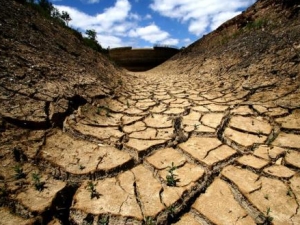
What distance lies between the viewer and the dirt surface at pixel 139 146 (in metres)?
1.34

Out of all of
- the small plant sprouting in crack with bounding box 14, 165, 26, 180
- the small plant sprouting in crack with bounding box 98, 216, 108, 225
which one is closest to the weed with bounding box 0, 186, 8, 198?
the small plant sprouting in crack with bounding box 14, 165, 26, 180

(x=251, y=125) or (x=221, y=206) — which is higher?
(x=251, y=125)

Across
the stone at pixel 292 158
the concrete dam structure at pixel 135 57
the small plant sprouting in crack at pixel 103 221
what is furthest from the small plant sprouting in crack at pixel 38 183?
the concrete dam structure at pixel 135 57

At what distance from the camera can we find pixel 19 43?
303 cm

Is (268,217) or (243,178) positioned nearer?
(268,217)

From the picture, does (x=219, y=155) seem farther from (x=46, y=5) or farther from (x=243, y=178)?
(x=46, y=5)

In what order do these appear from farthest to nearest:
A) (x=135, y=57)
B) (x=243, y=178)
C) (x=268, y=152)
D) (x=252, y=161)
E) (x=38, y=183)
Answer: (x=135, y=57), (x=268, y=152), (x=252, y=161), (x=243, y=178), (x=38, y=183)

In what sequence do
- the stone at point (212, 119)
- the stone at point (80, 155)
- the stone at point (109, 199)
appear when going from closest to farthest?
the stone at point (109, 199), the stone at point (80, 155), the stone at point (212, 119)

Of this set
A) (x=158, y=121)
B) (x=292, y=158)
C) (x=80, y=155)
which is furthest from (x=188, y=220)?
(x=158, y=121)

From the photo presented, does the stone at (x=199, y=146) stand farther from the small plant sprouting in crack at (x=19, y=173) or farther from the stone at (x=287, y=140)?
the small plant sprouting in crack at (x=19, y=173)

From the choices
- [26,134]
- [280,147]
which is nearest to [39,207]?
[26,134]

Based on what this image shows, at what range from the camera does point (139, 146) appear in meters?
1.95

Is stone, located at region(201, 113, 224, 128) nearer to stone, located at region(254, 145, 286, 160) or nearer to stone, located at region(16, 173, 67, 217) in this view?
stone, located at region(254, 145, 286, 160)

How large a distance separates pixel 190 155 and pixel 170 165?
0.22 m
